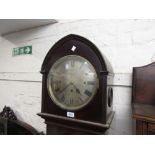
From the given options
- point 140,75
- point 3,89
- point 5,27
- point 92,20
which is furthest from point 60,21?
point 3,89

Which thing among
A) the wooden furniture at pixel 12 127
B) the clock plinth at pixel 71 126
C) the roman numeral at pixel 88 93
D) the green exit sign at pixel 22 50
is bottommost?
the wooden furniture at pixel 12 127

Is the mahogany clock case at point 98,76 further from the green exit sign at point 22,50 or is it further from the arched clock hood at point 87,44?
the green exit sign at point 22,50

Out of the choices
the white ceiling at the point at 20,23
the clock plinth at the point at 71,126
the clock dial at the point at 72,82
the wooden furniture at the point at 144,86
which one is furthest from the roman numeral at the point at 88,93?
the white ceiling at the point at 20,23

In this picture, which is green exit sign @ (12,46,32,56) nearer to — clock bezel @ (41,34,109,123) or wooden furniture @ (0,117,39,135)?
wooden furniture @ (0,117,39,135)

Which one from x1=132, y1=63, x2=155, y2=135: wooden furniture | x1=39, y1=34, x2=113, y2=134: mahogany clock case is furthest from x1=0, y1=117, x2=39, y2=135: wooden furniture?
x1=132, y1=63, x2=155, y2=135: wooden furniture

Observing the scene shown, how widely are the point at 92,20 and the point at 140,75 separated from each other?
2.08 ft

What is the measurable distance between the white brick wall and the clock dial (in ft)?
1.31

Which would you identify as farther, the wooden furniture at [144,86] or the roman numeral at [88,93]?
Answer: the wooden furniture at [144,86]

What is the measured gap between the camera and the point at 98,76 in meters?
0.84

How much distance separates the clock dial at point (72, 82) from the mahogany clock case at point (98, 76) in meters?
0.02

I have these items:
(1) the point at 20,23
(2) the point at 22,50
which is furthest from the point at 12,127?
(1) the point at 20,23

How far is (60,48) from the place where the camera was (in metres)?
0.96

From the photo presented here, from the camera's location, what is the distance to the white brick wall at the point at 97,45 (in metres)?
1.22

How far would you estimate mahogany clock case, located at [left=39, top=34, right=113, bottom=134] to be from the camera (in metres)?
0.83
